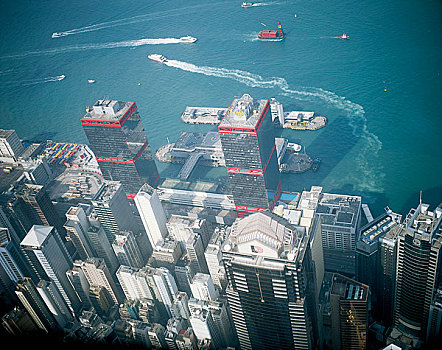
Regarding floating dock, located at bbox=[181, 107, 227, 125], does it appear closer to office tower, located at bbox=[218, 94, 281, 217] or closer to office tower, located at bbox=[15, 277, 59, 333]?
office tower, located at bbox=[218, 94, 281, 217]

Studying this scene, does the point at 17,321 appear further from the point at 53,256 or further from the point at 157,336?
the point at 157,336

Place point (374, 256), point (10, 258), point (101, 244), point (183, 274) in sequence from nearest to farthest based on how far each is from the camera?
point (374, 256)
point (10, 258)
point (183, 274)
point (101, 244)

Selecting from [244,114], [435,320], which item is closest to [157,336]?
[244,114]

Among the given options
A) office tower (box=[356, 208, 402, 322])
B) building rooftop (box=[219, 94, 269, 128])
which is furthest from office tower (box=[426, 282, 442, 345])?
building rooftop (box=[219, 94, 269, 128])

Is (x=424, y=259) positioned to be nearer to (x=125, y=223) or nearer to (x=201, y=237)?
(x=201, y=237)

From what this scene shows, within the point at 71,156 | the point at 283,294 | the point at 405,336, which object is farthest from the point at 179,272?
the point at 71,156

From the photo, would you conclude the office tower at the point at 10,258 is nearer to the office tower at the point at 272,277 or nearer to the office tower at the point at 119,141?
the office tower at the point at 119,141

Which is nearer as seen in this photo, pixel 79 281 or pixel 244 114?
pixel 244 114
